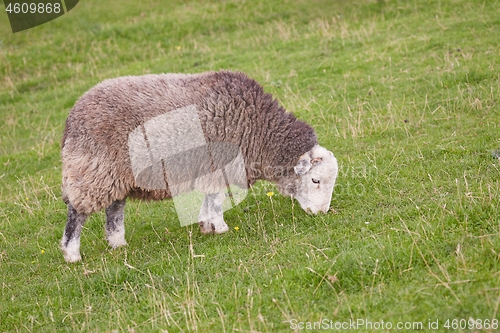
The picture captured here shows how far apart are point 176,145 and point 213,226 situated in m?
1.24

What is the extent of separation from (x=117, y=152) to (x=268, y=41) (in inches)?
404

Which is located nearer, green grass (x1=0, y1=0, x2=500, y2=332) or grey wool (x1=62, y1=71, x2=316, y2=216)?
green grass (x1=0, y1=0, x2=500, y2=332)

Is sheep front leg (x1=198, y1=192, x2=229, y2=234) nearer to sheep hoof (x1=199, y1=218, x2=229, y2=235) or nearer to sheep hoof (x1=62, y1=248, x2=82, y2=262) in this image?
sheep hoof (x1=199, y1=218, x2=229, y2=235)

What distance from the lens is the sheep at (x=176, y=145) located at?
7000mm

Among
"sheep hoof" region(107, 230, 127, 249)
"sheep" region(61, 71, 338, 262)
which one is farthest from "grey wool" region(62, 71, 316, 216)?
"sheep hoof" region(107, 230, 127, 249)

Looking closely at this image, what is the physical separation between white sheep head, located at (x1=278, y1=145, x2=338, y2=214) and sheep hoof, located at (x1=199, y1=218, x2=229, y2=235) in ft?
3.46

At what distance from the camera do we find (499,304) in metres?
4.49

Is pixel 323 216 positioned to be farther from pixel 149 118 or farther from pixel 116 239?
pixel 116 239

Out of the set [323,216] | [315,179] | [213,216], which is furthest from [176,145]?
[323,216]

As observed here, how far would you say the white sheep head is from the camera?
7418 mm

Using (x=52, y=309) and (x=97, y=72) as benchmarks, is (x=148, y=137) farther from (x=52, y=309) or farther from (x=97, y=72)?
(x=97, y=72)

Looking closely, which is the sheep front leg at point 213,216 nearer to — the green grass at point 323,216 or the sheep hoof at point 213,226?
the sheep hoof at point 213,226

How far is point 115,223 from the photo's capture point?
24.8ft

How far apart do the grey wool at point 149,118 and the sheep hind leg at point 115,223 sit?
11cm
